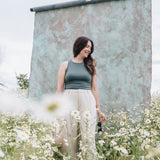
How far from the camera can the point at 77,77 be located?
2295 millimetres

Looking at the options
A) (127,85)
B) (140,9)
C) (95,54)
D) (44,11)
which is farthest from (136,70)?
(44,11)

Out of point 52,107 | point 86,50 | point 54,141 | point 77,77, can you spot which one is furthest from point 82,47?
point 52,107

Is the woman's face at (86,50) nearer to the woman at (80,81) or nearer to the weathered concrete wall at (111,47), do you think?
the woman at (80,81)

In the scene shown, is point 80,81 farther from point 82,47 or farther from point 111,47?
point 111,47

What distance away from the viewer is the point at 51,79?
386 cm

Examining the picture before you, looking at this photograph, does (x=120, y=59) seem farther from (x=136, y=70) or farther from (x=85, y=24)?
(x=85, y=24)

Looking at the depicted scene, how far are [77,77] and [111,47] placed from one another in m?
1.54

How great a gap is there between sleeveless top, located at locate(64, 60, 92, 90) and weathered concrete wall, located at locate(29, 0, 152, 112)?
1.19m

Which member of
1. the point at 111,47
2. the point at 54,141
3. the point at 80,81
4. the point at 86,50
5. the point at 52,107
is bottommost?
the point at 54,141

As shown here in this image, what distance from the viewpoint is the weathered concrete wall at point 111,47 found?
11.2ft

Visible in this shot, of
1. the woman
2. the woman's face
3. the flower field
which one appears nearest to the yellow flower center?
the flower field

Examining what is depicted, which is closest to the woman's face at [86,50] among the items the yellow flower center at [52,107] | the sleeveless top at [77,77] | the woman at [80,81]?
the woman at [80,81]

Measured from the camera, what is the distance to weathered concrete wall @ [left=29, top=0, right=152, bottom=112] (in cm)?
342

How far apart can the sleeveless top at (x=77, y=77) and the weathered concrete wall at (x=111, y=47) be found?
3.91ft
